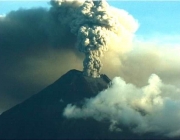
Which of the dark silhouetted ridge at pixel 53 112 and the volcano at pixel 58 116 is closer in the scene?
the volcano at pixel 58 116

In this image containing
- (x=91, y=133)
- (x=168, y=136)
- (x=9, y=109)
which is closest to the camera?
(x=91, y=133)

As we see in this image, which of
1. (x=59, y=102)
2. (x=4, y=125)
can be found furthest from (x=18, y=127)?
(x=59, y=102)

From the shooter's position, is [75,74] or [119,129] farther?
[75,74]

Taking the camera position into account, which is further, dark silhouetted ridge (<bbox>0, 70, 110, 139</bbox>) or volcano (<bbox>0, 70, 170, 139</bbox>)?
dark silhouetted ridge (<bbox>0, 70, 110, 139</bbox>)

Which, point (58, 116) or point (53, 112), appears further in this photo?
point (53, 112)

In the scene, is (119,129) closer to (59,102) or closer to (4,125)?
(59,102)

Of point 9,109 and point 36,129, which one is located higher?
point 9,109

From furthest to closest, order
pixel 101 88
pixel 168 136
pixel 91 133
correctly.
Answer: pixel 101 88 < pixel 168 136 < pixel 91 133

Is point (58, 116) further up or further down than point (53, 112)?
further down
